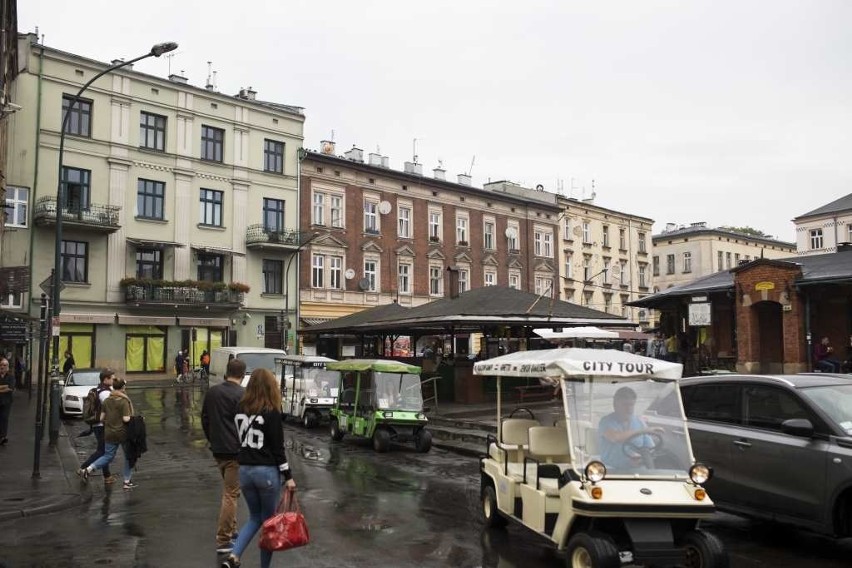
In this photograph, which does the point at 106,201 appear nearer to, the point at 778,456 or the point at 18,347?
the point at 18,347

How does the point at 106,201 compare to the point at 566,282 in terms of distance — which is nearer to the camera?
the point at 106,201

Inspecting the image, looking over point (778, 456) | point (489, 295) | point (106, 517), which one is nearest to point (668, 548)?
point (778, 456)

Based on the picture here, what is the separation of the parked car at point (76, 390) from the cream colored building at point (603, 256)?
41740 millimetres

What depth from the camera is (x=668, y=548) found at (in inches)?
253

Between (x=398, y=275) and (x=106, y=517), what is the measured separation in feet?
130

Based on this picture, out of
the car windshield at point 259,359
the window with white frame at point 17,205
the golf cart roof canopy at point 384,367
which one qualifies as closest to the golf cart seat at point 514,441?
the golf cart roof canopy at point 384,367

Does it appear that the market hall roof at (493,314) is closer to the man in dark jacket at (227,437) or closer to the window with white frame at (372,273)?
the man in dark jacket at (227,437)

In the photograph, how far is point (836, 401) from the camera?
8.32 m

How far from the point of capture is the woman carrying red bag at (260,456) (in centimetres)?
661

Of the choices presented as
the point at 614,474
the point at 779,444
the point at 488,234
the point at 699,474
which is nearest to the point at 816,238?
the point at 488,234

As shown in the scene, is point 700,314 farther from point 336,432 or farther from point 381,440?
point 381,440

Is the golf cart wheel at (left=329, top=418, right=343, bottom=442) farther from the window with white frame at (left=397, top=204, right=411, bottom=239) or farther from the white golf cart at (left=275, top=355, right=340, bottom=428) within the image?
the window with white frame at (left=397, top=204, right=411, bottom=239)

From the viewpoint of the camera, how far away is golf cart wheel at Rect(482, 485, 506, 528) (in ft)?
29.0

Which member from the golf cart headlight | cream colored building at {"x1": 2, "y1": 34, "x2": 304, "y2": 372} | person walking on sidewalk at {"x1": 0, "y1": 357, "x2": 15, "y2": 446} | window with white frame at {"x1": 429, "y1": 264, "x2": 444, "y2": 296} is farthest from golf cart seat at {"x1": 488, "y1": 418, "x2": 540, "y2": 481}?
window with white frame at {"x1": 429, "y1": 264, "x2": 444, "y2": 296}
